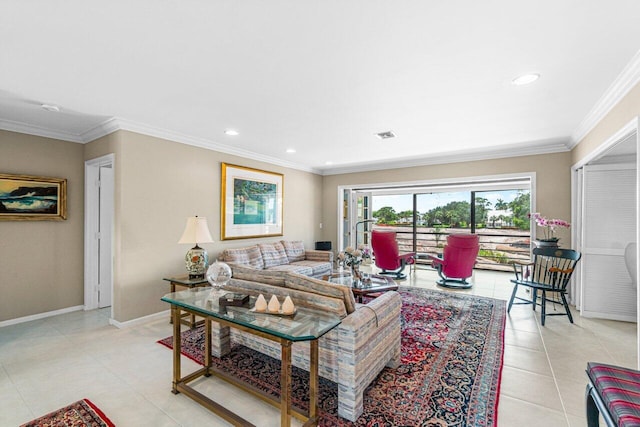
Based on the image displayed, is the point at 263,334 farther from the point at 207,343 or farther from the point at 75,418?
the point at 75,418

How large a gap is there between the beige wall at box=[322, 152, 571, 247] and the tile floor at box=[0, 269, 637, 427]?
1.73 m

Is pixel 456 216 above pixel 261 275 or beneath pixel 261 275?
above

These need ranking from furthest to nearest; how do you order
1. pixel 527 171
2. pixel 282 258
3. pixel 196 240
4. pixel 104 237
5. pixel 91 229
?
pixel 282 258, pixel 527 171, pixel 104 237, pixel 91 229, pixel 196 240

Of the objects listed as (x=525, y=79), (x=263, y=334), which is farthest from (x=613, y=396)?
(x=525, y=79)

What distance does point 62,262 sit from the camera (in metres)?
3.94

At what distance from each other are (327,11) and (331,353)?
2.17m

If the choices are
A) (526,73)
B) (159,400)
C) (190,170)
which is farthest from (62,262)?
(526,73)

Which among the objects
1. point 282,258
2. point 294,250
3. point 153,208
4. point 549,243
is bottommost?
point 282,258

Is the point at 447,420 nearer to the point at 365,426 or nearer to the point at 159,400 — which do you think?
the point at 365,426

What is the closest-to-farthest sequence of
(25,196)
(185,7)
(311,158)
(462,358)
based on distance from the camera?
(185,7)
(462,358)
(25,196)
(311,158)

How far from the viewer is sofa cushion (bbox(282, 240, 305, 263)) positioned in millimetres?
5500

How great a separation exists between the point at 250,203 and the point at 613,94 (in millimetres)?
4823

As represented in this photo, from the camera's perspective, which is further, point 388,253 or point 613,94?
point 388,253

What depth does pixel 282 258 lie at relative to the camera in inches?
208
